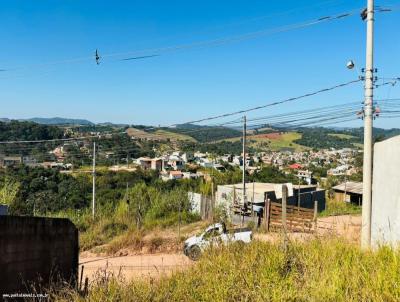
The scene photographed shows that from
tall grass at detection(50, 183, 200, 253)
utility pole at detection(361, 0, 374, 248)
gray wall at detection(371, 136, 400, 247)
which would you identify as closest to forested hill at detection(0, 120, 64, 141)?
tall grass at detection(50, 183, 200, 253)

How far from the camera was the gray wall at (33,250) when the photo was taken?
24.9 ft

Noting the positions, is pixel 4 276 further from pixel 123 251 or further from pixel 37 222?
pixel 123 251

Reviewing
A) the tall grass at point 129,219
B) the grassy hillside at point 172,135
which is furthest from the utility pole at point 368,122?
the grassy hillside at point 172,135

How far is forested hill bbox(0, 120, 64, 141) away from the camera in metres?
42.6

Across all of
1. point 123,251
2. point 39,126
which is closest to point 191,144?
point 39,126

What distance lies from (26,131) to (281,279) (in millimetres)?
45074

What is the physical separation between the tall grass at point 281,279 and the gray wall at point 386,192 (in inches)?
92.6

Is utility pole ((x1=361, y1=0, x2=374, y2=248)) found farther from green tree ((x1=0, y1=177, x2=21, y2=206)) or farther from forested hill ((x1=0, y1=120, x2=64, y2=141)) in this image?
forested hill ((x1=0, y1=120, x2=64, y2=141))

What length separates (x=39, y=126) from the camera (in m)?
44.5

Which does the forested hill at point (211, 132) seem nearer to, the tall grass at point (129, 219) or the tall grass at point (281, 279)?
the tall grass at point (129, 219)

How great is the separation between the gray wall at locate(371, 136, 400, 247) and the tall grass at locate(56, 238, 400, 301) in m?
2.35

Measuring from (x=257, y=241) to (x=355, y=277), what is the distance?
258 cm

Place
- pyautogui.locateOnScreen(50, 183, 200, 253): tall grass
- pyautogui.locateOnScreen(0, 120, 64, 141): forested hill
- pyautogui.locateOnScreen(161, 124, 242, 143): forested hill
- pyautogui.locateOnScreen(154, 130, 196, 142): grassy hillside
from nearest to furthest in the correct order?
pyautogui.locateOnScreen(50, 183, 200, 253): tall grass < pyautogui.locateOnScreen(0, 120, 64, 141): forested hill < pyautogui.locateOnScreen(161, 124, 242, 143): forested hill < pyautogui.locateOnScreen(154, 130, 196, 142): grassy hillside

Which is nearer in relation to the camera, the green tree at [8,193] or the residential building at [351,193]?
the green tree at [8,193]
